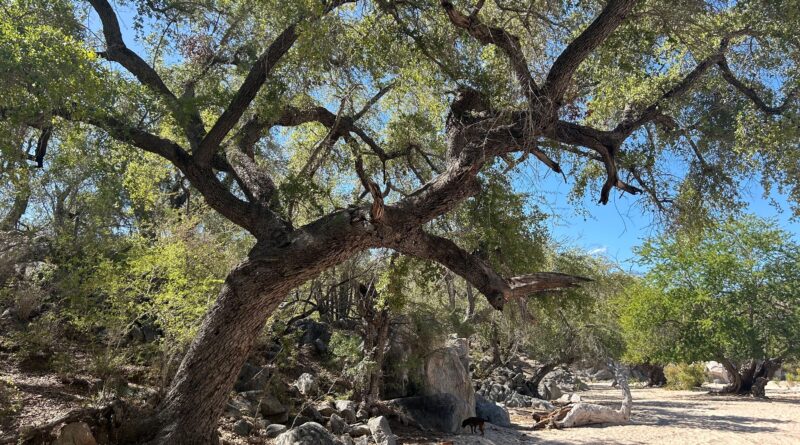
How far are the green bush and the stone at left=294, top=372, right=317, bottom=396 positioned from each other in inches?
914

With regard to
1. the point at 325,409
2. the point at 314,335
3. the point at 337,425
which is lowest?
the point at 337,425

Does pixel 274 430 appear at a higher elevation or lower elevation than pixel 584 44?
lower

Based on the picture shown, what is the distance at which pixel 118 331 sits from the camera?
24.2 feet

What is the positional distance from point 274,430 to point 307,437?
3.66ft

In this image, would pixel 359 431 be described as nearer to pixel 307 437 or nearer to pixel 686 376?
pixel 307 437

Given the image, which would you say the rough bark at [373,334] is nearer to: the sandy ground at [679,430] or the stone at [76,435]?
the sandy ground at [679,430]

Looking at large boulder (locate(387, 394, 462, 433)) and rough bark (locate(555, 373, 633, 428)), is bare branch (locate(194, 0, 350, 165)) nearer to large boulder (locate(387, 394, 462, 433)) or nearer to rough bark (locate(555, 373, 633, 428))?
large boulder (locate(387, 394, 462, 433))

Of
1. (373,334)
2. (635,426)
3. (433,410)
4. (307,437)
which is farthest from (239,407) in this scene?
(635,426)

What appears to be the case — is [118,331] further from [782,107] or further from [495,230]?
[782,107]

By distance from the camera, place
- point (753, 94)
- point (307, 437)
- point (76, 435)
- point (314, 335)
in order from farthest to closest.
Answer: point (314, 335) < point (307, 437) < point (753, 94) < point (76, 435)

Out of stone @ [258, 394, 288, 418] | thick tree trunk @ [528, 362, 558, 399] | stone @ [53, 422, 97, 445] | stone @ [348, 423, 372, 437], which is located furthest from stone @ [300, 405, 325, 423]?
thick tree trunk @ [528, 362, 558, 399]

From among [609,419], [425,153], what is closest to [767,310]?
[609,419]

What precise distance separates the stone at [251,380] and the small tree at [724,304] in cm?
1570

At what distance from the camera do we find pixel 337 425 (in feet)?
28.1
